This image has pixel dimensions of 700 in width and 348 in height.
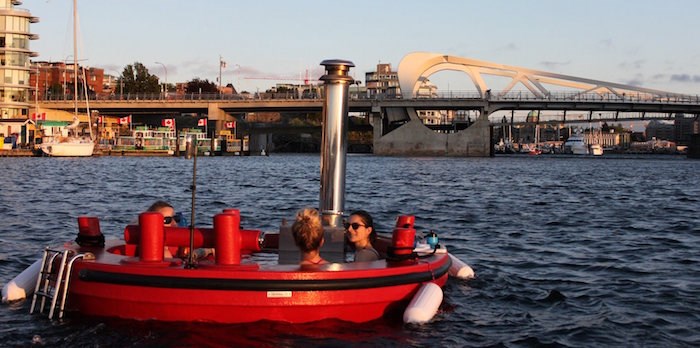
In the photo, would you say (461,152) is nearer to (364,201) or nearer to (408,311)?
(364,201)

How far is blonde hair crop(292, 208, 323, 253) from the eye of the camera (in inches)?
414

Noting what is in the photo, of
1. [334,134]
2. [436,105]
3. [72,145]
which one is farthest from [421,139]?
[334,134]

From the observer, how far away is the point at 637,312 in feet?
43.8

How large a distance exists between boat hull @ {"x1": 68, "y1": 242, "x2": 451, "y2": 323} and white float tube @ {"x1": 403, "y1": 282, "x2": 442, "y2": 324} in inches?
17.6

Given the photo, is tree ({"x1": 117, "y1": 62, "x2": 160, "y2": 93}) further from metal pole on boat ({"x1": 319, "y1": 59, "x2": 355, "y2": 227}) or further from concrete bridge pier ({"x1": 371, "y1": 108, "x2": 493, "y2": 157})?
metal pole on boat ({"x1": 319, "y1": 59, "x2": 355, "y2": 227})

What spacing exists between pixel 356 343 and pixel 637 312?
4900 millimetres

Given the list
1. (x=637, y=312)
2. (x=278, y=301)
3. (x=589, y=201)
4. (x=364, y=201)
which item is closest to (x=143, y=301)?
(x=278, y=301)

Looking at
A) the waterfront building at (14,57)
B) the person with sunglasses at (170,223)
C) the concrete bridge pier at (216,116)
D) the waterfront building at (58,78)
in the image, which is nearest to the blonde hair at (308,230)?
the person with sunglasses at (170,223)

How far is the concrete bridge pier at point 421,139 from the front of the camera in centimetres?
14338

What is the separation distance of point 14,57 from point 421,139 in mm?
62054

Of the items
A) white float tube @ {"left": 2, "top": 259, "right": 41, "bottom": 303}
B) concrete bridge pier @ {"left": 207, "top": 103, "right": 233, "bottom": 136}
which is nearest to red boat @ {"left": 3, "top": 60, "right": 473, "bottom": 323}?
white float tube @ {"left": 2, "top": 259, "right": 41, "bottom": 303}

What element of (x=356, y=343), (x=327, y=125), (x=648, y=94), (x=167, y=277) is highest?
(x=648, y=94)

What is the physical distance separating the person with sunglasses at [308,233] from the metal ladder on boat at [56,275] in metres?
2.63

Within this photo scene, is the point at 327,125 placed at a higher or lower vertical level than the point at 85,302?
higher
